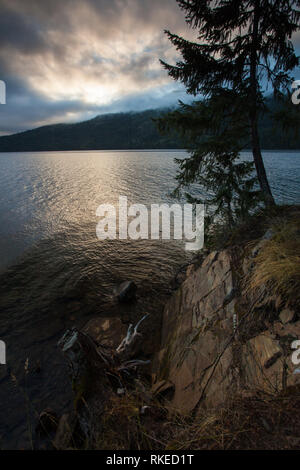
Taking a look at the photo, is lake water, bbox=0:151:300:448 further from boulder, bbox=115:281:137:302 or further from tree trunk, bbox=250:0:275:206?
tree trunk, bbox=250:0:275:206

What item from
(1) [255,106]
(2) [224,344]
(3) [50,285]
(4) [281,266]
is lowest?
(3) [50,285]

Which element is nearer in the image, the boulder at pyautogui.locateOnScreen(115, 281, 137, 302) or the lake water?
the lake water

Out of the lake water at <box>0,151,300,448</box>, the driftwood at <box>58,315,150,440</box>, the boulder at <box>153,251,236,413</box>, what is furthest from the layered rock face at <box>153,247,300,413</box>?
the lake water at <box>0,151,300,448</box>

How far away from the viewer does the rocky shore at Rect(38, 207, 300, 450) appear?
248cm

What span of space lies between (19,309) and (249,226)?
32.0ft

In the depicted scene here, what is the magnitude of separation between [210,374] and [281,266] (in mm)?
2631

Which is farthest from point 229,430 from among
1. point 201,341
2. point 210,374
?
point 201,341

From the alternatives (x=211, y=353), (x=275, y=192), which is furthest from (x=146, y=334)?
(x=275, y=192)

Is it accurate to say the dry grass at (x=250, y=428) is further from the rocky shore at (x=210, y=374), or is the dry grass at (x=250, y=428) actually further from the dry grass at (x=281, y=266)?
the dry grass at (x=281, y=266)

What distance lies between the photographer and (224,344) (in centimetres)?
415

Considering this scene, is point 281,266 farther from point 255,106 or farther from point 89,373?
point 255,106

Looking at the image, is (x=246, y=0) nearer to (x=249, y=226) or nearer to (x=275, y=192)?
(x=249, y=226)

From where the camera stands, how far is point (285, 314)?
350 centimetres

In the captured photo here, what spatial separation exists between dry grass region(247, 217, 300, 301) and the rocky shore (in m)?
0.04
